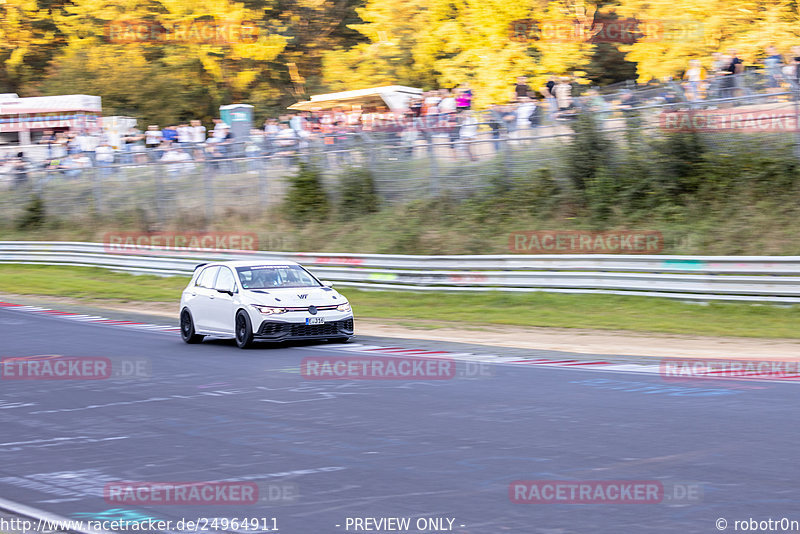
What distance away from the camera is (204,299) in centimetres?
1692

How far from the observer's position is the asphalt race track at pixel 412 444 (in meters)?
6.23

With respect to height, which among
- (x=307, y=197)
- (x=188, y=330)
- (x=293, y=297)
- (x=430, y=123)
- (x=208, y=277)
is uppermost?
(x=430, y=123)

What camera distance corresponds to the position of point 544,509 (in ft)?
20.3

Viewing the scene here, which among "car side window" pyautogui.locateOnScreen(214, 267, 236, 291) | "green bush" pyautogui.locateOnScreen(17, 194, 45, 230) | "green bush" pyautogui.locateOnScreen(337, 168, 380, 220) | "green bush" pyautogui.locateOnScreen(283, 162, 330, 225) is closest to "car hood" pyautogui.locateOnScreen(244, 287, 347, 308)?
"car side window" pyautogui.locateOnScreen(214, 267, 236, 291)

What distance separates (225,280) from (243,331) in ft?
3.97

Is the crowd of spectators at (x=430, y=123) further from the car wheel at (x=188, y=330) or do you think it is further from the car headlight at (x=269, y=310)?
the car headlight at (x=269, y=310)

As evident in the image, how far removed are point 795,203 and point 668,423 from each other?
43.6ft

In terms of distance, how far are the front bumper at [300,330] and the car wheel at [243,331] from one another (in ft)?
0.43

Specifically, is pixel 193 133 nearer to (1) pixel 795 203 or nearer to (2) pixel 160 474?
(1) pixel 795 203

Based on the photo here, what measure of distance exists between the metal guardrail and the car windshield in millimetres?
5773

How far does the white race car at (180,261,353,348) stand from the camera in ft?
51.4

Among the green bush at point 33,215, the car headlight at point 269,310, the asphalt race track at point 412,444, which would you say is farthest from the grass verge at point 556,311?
the green bush at point 33,215

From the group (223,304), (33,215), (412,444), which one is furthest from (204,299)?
(33,215)

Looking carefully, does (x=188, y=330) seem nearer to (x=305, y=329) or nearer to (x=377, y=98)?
(x=305, y=329)
